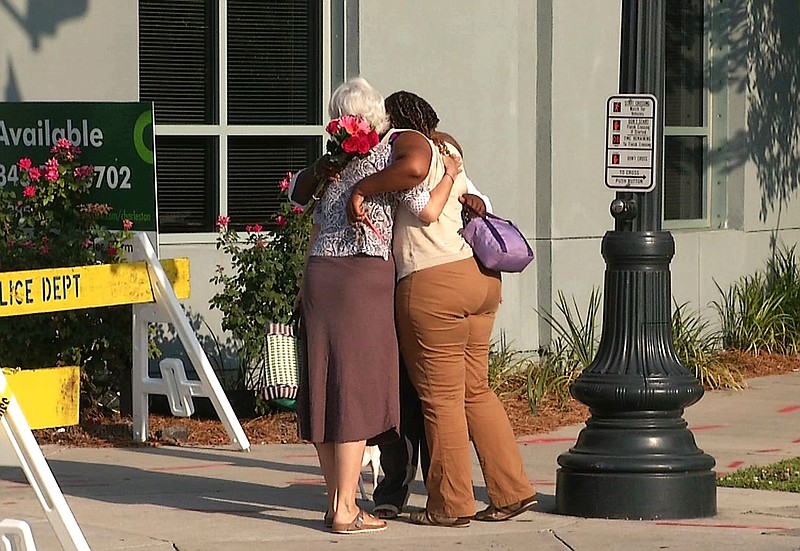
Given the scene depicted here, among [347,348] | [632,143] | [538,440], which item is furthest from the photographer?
[538,440]

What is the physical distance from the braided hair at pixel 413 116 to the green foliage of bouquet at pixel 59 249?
285 centimetres

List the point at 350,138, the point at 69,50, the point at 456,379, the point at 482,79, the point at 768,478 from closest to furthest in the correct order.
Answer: the point at 350,138
the point at 456,379
the point at 768,478
the point at 69,50
the point at 482,79

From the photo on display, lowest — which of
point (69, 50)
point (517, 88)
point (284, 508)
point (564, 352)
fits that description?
point (284, 508)

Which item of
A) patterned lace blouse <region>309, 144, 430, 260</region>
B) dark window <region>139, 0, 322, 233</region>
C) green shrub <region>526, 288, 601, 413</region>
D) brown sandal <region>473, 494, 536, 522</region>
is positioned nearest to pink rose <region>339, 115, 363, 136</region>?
patterned lace blouse <region>309, 144, 430, 260</region>

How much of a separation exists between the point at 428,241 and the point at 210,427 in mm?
3473

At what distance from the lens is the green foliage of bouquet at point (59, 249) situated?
30.3 ft

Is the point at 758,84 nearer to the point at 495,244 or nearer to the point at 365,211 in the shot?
the point at 495,244

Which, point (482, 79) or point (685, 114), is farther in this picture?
point (685, 114)

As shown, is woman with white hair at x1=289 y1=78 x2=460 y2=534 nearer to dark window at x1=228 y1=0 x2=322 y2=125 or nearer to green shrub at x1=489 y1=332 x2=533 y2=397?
green shrub at x1=489 y1=332 x2=533 y2=397

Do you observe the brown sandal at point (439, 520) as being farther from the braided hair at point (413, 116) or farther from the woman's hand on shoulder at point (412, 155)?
the braided hair at point (413, 116)

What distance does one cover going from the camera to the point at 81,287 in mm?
8484

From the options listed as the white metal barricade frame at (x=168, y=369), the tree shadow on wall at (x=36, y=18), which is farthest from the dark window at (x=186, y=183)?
the white metal barricade frame at (x=168, y=369)

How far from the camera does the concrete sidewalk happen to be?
21.8ft

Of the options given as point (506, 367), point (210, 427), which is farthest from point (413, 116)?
point (506, 367)
